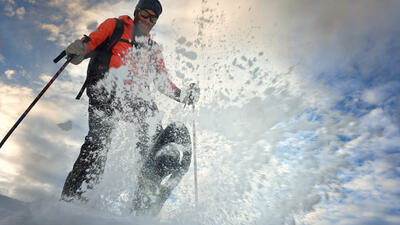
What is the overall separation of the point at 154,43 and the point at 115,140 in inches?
63.4

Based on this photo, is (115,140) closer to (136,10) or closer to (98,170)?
(98,170)

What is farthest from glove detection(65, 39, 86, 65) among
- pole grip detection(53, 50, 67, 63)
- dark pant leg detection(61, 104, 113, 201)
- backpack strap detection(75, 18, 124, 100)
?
dark pant leg detection(61, 104, 113, 201)

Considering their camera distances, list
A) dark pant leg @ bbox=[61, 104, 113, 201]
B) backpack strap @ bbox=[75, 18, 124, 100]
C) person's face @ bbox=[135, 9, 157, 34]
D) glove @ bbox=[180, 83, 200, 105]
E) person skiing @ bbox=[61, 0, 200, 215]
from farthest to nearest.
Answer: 1. glove @ bbox=[180, 83, 200, 105]
2. person's face @ bbox=[135, 9, 157, 34]
3. backpack strap @ bbox=[75, 18, 124, 100]
4. person skiing @ bbox=[61, 0, 200, 215]
5. dark pant leg @ bbox=[61, 104, 113, 201]

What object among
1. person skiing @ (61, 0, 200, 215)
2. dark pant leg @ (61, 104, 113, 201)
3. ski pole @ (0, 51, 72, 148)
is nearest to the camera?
ski pole @ (0, 51, 72, 148)

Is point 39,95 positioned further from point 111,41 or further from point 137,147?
point 137,147

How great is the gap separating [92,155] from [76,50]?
1.30 metres

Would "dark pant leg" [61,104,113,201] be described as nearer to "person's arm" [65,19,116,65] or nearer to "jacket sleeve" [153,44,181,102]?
"person's arm" [65,19,116,65]

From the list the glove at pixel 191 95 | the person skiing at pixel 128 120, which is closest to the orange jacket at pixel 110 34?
the person skiing at pixel 128 120

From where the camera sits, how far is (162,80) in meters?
3.24

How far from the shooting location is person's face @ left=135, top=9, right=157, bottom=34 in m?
3.14

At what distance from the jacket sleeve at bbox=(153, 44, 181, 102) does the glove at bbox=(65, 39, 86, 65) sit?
1.01 m

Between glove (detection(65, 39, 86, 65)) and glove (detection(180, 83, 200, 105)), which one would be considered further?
glove (detection(180, 83, 200, 105))

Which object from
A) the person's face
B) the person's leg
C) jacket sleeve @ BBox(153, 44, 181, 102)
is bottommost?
the person's leg

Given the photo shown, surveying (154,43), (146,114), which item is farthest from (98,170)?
(154,43)
